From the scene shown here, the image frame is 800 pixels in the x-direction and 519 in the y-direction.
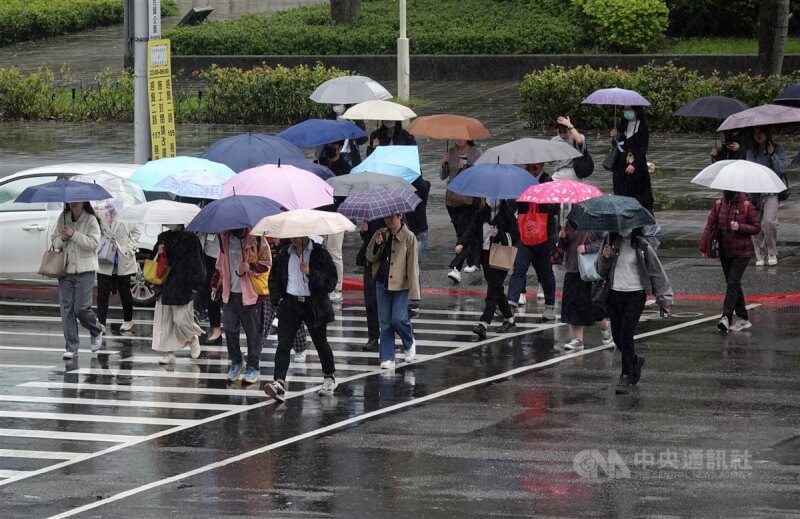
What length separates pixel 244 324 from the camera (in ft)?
45.1

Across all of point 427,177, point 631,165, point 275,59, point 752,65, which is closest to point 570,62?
point 752,65

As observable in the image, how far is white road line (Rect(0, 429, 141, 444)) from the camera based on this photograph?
11.8 meters

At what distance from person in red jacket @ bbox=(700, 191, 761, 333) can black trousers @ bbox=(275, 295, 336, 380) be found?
4637mm

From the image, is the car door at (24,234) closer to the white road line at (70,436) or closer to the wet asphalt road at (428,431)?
the wet asphalt road at (428,431)

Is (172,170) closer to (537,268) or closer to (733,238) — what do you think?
(537,268)

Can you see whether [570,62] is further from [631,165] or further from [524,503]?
[524,503]

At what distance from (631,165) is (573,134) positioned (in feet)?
7.87

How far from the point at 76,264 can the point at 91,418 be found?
8.97 feet

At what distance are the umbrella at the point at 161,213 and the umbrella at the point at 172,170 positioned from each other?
674 mm

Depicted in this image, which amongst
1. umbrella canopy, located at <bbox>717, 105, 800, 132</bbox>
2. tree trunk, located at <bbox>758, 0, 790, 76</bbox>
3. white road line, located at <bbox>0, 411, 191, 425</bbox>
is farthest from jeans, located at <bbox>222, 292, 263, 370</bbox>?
tree trunk, located at <bbox>758, 0, 790, 76</bbox>

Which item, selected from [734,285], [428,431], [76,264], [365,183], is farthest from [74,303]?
[734,285]

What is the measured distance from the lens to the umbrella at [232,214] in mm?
13141

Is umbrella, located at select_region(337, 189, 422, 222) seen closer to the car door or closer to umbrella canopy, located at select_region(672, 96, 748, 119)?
the car door

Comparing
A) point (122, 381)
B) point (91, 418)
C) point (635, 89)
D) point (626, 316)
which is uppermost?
point (635, 89)
